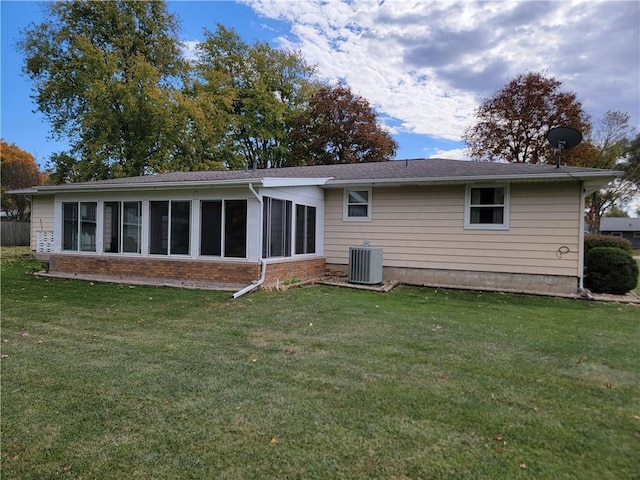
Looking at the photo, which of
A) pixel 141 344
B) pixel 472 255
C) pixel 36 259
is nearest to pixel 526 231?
pixel 472 255

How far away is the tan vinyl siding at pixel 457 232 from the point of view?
906 centimetres

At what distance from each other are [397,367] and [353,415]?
1183mm

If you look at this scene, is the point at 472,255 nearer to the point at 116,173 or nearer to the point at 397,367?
the point at 397,367

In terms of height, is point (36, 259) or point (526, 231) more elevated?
point (526, 231)

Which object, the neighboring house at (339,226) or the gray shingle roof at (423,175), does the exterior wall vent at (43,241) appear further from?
the gray shingle roof at (423,175)

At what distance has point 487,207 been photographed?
966 cm

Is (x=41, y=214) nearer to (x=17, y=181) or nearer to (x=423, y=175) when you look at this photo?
(x=423, y=175)

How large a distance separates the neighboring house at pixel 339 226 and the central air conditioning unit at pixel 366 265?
2.66 feet

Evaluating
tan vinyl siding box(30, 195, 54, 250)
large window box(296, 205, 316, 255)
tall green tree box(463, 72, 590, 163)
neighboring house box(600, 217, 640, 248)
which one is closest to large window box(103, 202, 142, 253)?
large window box(296, 205, 316, 255)

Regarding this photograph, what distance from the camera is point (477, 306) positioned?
25.0ft

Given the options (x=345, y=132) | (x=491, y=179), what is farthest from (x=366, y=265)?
(x=345, y=132)

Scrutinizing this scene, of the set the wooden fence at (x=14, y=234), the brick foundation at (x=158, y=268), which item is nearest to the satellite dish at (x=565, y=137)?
the brick foundation at (x=158, y=268)

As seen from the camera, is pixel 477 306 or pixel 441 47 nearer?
pixel 477 306

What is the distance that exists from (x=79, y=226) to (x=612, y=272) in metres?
13.1
